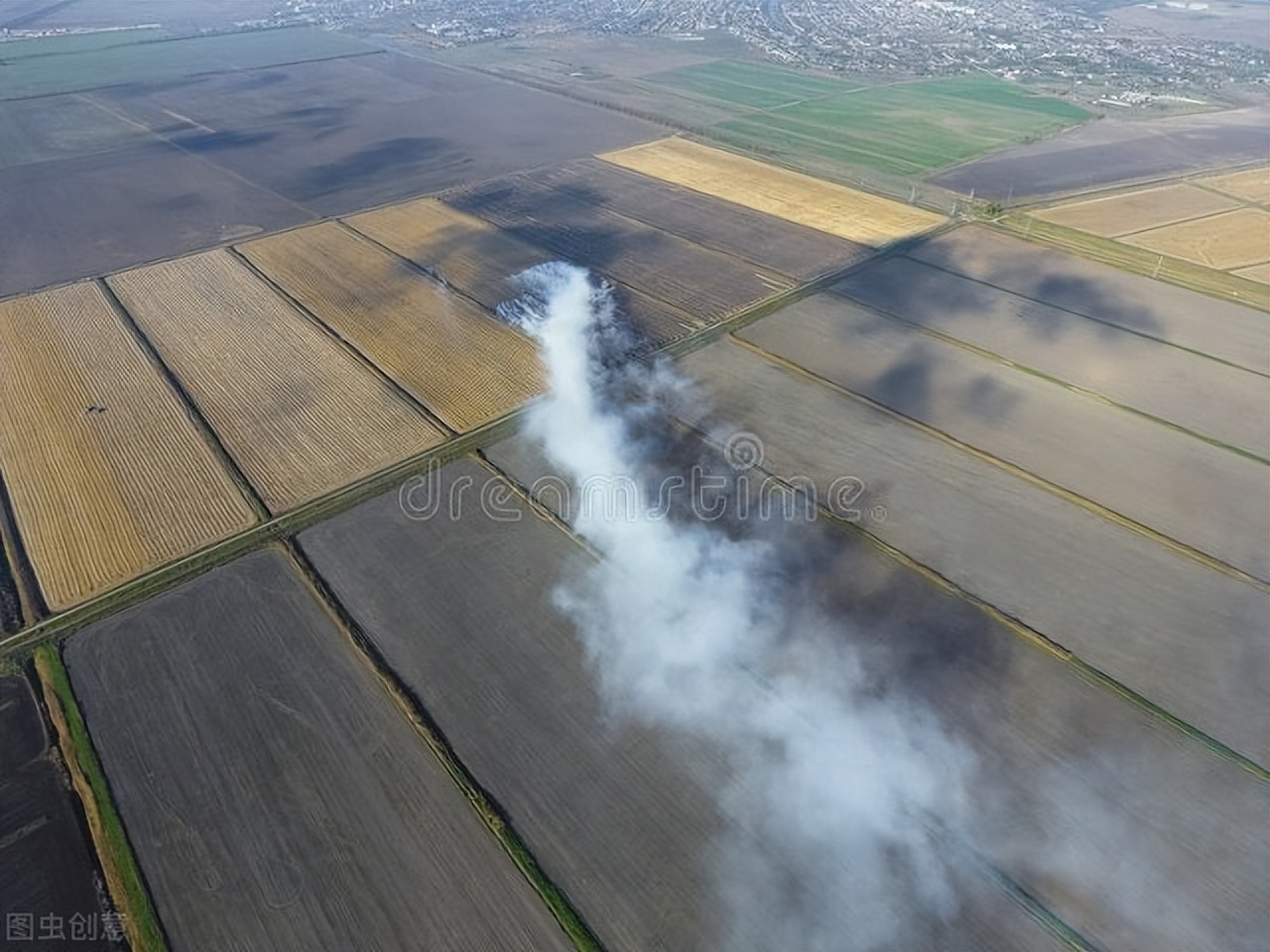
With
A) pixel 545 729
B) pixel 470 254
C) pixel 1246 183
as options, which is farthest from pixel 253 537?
pixel 1246 183

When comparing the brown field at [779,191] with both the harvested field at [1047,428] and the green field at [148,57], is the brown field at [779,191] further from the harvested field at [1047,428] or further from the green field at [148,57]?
the green field at [148,57]

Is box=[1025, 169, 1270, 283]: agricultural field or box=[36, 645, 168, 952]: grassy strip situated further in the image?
box=[1025, 169, 1270, 283]: agricultural field

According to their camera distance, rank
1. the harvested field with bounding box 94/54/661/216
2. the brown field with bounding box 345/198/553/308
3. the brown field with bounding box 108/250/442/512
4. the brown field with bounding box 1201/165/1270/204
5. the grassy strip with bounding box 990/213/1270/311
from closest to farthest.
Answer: the brown field with bounding box 108/250/442/512
the brown field with bounding box 345/198/553/308
the grassy strip with bounding box 990/213/1270/311
the brown field with bounding box 1201/165/1270/204
the harvested field with bounding box 94/54/661/216

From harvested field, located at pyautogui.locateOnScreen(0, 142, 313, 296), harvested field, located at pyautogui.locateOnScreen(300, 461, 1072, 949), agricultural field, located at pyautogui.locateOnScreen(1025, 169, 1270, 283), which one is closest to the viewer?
harvested field, located at pyautogui.locateOnScreen(300, 461, 1072, 949)

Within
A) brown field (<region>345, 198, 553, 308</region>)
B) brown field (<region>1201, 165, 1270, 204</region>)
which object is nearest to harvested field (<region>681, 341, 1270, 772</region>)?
brown field (<region>345, 198, 553, 308</region>)

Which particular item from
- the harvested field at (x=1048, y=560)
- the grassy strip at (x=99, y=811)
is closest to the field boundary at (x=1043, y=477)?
the harvested field at (x=1048, y=560)

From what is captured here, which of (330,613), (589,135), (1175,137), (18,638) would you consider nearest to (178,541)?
(18,638)

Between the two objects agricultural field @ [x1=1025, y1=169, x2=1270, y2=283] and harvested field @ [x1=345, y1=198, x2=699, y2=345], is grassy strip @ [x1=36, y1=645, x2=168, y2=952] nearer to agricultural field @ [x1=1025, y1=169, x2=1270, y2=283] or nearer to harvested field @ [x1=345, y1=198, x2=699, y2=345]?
harvested field @ [x1=345, y1=198, x2=699, y2=345]
